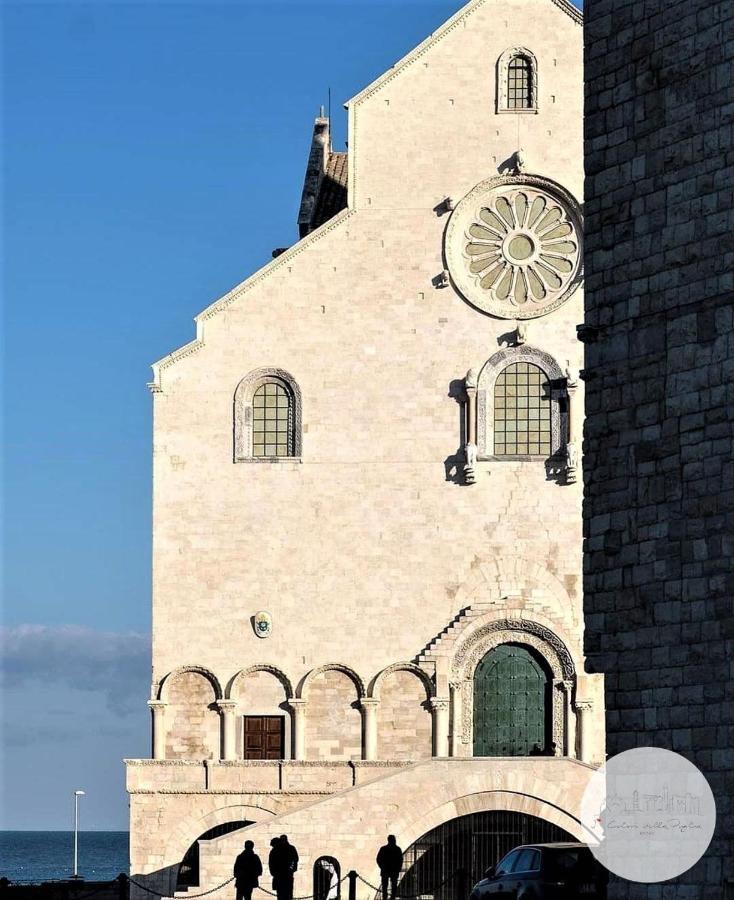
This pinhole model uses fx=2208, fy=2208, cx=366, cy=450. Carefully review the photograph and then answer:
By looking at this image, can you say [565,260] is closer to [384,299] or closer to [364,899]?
[384,299]

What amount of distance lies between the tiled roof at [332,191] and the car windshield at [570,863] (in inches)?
1012

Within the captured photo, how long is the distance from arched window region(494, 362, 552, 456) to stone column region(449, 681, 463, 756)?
184 inches

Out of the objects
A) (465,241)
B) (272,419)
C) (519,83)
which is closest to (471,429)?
(465,241)

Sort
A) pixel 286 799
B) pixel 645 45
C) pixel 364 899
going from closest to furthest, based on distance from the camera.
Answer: pixel 645 45 → pixel 364 899 → pixel 286 799

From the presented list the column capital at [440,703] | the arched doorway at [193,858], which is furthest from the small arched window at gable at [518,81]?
the arched doorway at [193,858]

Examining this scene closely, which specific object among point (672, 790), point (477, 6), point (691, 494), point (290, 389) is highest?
point (477, 6)

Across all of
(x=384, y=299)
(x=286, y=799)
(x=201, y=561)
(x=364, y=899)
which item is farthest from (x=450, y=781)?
(x=384, y=299)

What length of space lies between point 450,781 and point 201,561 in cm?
778

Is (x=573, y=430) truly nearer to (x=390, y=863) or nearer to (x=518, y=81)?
(x=518, y=81)

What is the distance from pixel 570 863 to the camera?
2878 centimetres

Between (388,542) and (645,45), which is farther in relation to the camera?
(388,542)

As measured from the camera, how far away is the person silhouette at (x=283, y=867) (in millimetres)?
32594

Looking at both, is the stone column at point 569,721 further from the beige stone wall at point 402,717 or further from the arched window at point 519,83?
the arched window at point 519,83

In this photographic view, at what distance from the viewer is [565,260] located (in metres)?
43.4
